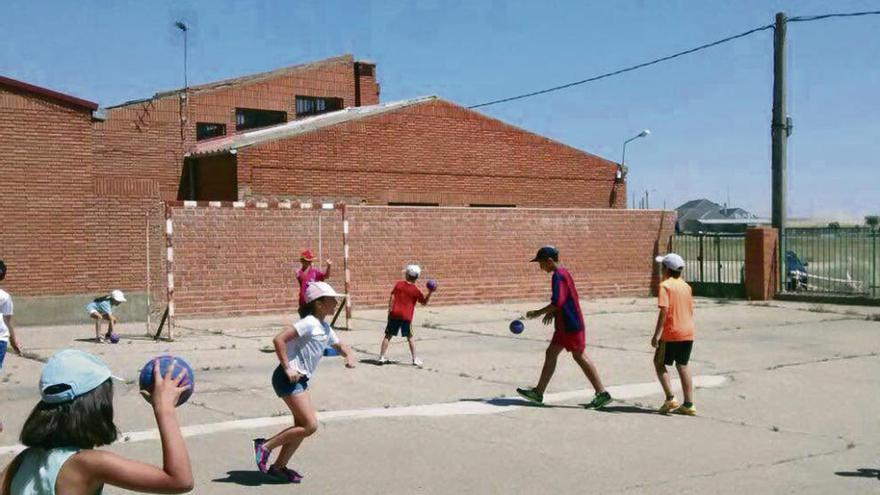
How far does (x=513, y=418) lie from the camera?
32.6 ft

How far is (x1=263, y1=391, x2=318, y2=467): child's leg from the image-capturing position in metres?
7.28

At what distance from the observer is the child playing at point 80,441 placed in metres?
3.24

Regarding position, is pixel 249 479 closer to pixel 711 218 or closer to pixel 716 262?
pixel 716 262

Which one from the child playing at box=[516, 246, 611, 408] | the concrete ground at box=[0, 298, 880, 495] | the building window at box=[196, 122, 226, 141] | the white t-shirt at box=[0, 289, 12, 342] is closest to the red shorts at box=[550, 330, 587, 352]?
the child playing at box=[516, 246, 611, 408]

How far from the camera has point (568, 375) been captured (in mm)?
13086

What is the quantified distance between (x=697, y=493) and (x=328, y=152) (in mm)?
20604

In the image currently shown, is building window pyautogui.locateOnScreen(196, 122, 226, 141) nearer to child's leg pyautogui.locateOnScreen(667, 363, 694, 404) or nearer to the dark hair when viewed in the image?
child's leg pyautogui.locateOnScreen(667, 363, 694, 404)

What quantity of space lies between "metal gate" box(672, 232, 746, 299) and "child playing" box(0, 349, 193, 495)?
2589 centimetres

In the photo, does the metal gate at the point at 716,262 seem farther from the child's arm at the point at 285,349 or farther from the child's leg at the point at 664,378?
the child's arm at the point at 285,349

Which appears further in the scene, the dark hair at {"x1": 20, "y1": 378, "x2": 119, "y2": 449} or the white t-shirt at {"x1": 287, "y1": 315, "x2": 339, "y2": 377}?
the white t-shirt at {"x1": 287, "y1": 315, "x2": 339, "y2": 377}

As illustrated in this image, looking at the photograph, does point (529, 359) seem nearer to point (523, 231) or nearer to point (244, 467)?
point (244, 467)

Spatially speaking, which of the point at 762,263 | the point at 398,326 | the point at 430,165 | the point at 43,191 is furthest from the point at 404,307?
the point at 762,263

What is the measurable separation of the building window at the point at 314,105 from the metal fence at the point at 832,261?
21.7 meters

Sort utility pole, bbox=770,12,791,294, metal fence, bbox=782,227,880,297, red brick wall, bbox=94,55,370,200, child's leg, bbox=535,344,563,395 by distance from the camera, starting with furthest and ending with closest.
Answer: utility pole, bbox=770,12,791,294, metal fence, bbox=782,227,880,297, red brick wall, bbox=94,55,370,200, child's leg, bbox=535,344,563,395
